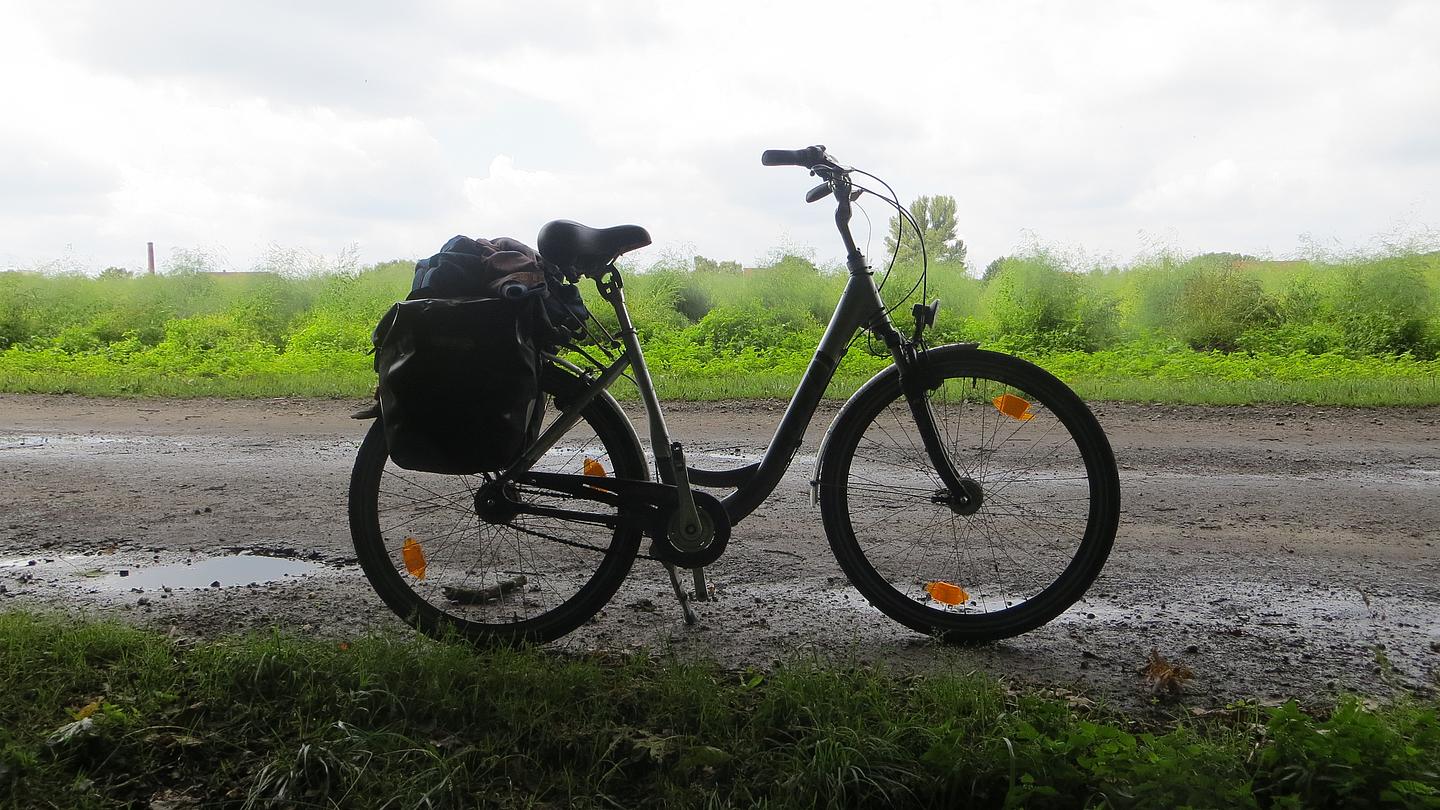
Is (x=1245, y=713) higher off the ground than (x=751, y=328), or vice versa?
(x=751, y=328)

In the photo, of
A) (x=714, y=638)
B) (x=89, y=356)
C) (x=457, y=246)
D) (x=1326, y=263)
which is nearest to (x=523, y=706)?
(x=714, y=638)

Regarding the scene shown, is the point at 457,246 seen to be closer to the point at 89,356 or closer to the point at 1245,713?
the point at 1245,713

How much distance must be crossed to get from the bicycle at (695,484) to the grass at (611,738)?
44cm

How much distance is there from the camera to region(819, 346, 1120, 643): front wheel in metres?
3.50

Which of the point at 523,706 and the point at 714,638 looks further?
the point at 714,638

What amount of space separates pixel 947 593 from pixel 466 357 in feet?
6.21

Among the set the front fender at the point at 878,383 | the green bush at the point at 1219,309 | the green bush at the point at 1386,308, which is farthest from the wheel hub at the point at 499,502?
the green bush at the point at 1219,309

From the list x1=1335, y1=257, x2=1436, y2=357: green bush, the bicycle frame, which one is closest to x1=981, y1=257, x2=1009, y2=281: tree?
x1=1335, y1=257, x2=1436, y2=357: green bush

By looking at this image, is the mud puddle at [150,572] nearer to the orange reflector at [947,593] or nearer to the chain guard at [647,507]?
the chain guard at [647,507]

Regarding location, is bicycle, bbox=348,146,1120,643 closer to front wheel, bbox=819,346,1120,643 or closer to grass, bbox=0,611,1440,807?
front wheel, bbox=819,346,1120,643

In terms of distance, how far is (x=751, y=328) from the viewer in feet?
51.7

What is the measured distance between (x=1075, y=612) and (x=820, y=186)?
6.13ft

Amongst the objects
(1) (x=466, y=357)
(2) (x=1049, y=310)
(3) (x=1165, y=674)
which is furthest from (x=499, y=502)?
(2) (x=1049, y=310)

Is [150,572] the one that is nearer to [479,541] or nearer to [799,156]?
[479,541]
